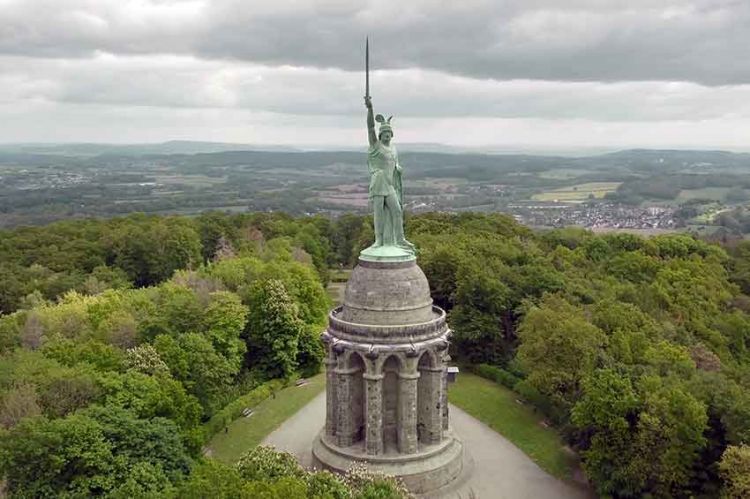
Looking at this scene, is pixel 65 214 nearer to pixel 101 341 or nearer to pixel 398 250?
pixel 101 341

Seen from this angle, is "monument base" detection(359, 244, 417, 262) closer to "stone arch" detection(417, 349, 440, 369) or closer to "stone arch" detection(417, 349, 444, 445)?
"stone arch" detection(417, 349, 440, 369)

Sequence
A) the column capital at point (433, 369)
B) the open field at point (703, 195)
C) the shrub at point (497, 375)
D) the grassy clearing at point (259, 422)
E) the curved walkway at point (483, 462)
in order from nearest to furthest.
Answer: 1. the column capital at point (433, 369)
2. the curved walkway at point (483, 462)
3. the grassy clearing at point (259, 422)
4. the shrub at point (497, 375)
5. the open field at point (703, 195)

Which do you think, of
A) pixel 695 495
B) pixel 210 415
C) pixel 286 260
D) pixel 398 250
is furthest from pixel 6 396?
pixel 286 260

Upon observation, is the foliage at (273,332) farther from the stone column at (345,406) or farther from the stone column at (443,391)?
the stone column at (443,391)

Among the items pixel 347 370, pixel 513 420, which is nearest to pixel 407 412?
pixel 347 370

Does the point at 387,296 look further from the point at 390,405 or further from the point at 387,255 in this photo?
the point at 390,405

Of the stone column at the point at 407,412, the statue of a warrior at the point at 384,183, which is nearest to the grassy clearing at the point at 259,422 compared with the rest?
the stone column at the point at 407,412
